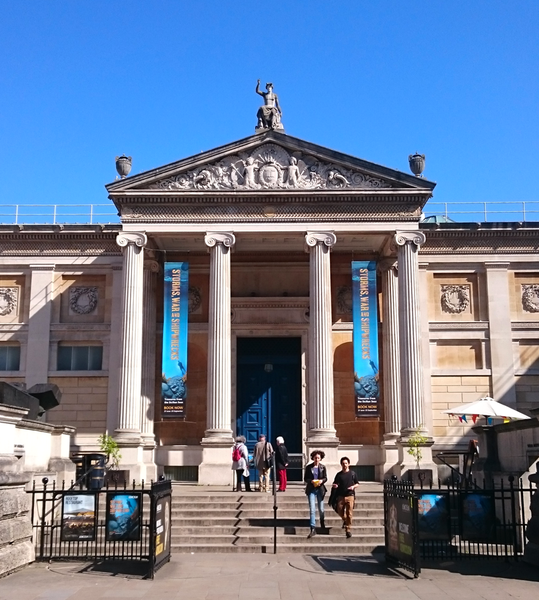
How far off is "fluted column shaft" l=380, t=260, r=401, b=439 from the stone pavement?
12395 mm

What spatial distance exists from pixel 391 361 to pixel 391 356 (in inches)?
6.9

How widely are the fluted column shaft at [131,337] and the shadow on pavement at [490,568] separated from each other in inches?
494

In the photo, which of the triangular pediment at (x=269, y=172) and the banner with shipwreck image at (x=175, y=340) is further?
the triangular pediment at (x=269, y=172)

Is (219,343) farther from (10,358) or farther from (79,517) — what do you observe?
(79,517)

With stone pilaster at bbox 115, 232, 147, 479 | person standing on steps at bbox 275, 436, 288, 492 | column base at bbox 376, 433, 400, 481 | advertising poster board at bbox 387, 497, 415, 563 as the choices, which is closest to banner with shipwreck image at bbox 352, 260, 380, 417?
column base at bbox 376, 433, 400, 481

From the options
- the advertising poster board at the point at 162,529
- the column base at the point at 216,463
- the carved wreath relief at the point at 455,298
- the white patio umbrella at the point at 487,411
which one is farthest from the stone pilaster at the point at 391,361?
the advertising poster board at the point at 162,529

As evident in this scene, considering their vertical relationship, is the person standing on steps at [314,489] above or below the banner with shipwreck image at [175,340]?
below

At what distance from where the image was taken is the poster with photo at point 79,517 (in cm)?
1312

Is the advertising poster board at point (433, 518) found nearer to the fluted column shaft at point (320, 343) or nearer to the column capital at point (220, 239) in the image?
the fluted column shaft at point (320, 343)

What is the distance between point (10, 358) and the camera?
92.5 feet

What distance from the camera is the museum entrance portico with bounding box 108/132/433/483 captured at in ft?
78.5

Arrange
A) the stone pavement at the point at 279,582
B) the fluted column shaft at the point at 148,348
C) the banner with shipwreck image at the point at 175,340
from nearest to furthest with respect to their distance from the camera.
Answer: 1. the stone pavement at the point at 279,582
2. the banner with shipwreck image at the point at 175,340
3. the fluted column shaft at the point at 148,348

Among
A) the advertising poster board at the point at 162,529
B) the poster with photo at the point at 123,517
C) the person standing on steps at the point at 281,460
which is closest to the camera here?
the advertising poster board at the point at 162,529

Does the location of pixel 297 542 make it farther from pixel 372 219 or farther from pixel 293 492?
pixel 372 219
